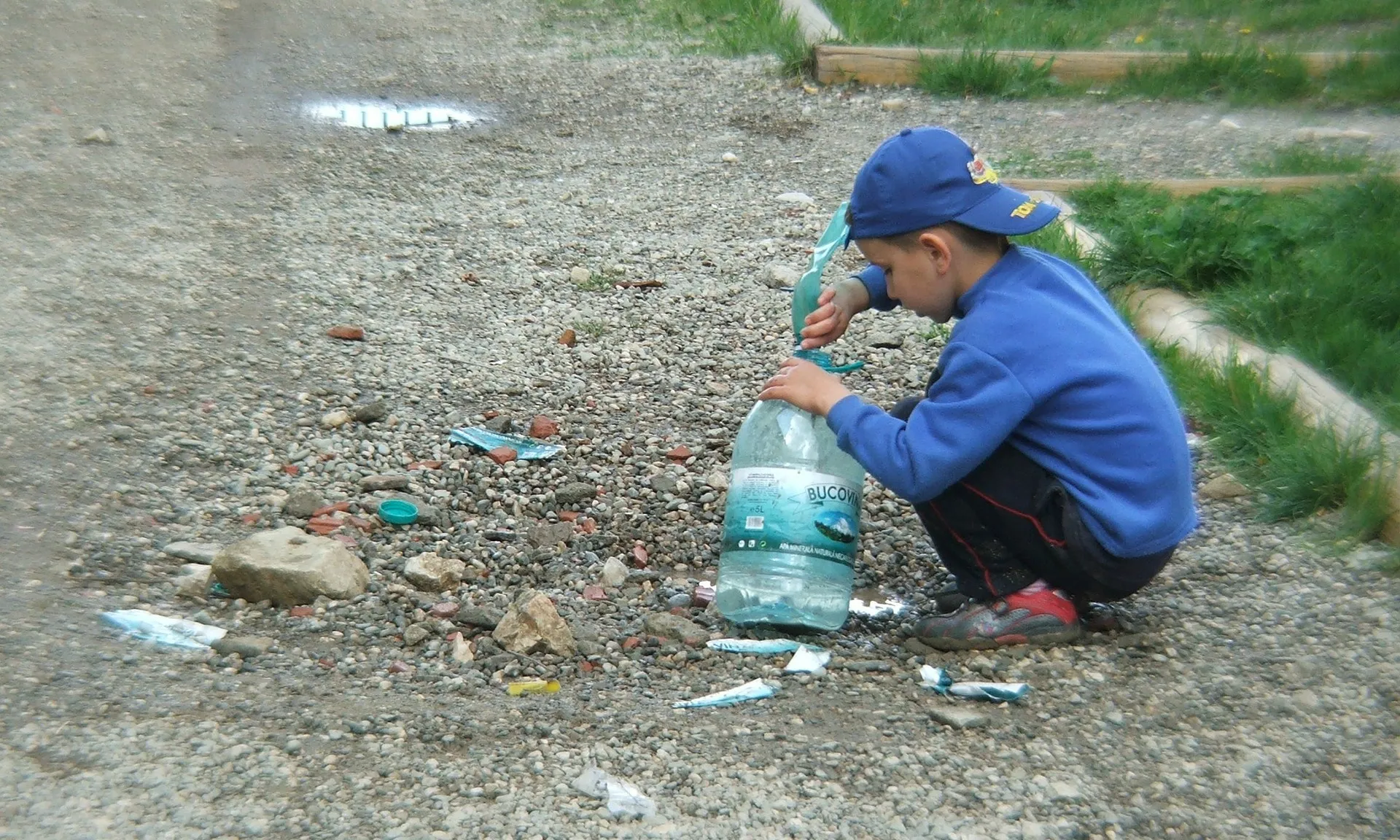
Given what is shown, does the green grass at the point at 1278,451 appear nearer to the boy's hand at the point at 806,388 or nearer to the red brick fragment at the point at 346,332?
the boy's hand at the point at 806,388

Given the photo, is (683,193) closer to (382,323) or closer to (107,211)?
(382,323)

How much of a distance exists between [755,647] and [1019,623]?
1.95ft

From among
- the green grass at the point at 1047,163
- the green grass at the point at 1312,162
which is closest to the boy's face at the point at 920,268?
the green grass at the point at 1047,163

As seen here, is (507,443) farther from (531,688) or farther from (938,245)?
(938,245)

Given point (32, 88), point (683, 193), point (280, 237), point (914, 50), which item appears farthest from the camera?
point (914, 50)

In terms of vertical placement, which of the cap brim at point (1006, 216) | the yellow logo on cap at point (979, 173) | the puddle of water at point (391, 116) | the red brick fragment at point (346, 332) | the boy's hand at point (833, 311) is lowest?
the red brick fragment at point (346, 332)

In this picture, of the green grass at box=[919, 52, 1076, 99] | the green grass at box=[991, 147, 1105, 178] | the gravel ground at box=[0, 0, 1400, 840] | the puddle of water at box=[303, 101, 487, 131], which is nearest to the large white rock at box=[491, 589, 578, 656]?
the gravel ground at box=[0, 0, 1400, 840]

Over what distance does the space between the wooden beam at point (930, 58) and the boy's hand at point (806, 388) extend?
5.71 meters

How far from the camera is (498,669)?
2.95 metres

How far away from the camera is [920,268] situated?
113 inches

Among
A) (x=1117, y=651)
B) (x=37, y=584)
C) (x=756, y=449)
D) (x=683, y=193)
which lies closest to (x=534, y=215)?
(x=683, y=193)

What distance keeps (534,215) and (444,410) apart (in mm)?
2133

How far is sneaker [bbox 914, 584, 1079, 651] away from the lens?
2.96 metres

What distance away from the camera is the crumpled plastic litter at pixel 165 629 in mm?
2859
